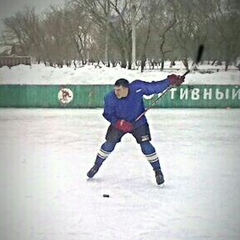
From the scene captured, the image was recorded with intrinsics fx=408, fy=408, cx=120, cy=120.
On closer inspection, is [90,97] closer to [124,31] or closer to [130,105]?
[124,31]

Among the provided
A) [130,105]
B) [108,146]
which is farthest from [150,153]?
[130,105]

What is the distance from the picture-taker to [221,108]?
5.48m

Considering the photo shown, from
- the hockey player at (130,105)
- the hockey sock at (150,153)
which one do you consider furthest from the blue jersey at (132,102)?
the hockey sock at (150,153)

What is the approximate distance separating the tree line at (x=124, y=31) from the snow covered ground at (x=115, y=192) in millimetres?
485

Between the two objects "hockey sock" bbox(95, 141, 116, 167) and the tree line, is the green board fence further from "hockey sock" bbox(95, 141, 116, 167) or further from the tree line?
"hockey sock" bbox(95, 141, 116, 167)

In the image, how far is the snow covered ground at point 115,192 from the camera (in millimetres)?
1610

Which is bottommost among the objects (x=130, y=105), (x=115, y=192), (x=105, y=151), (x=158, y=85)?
(x=115, y=192)

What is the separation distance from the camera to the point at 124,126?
6.76 feet

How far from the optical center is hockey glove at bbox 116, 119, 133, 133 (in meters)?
2.05

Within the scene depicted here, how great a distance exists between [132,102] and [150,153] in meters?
0.35

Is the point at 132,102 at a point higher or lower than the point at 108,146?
higher

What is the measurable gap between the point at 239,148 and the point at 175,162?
62cm

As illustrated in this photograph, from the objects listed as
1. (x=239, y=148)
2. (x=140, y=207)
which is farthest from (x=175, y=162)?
(x=140, y=207)

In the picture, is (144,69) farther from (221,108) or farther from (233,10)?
(221,108)
